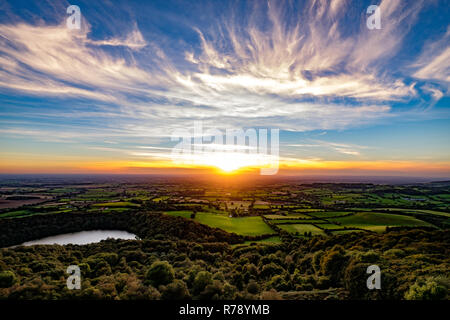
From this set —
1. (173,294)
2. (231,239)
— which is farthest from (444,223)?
(173,294)

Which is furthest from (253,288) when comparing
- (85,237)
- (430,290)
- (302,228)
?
(85,237)

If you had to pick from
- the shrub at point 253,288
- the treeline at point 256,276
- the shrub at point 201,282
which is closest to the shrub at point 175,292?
the treeline at point 256,276

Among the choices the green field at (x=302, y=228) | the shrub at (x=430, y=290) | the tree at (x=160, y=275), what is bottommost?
the green field at (x=302, y=228)

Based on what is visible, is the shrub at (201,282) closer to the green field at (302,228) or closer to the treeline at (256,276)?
the treeline at (256,276)

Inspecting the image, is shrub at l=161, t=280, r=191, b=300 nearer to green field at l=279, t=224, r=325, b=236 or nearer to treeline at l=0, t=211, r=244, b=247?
treeline at l=0, t=211, r=244, b=247

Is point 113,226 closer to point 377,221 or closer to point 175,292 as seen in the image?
point 175,292
